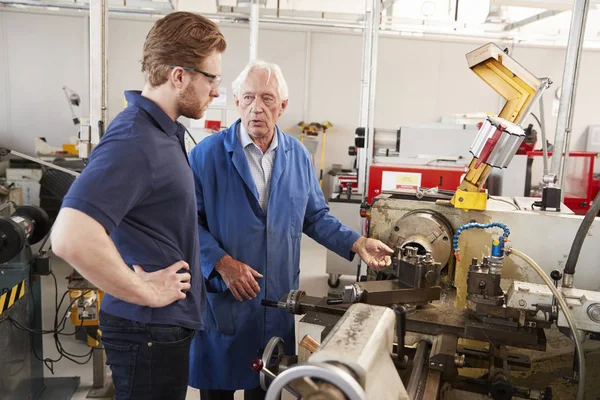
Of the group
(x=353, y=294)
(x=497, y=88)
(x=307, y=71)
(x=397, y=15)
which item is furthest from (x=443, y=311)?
(x=307, y=71)

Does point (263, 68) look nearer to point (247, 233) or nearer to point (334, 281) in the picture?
point (247, 233)

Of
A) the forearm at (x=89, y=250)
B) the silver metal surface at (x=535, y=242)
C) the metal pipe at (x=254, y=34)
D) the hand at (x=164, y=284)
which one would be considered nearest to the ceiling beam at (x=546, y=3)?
the metal pipe at (x=254, y=34)

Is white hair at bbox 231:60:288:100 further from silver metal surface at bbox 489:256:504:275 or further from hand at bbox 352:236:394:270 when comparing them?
silver metal surface at bbox 489:256:504:275

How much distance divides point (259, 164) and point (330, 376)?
0.98m

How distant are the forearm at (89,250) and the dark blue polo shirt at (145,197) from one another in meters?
0.02

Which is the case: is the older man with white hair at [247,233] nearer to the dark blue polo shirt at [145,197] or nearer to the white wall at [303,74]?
the dark blue polo shirt at [145,197]

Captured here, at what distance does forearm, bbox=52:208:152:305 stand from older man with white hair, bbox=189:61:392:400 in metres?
0.45

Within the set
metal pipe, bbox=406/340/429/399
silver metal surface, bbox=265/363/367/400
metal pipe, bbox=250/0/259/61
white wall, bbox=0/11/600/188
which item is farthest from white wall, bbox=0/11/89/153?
silver metal surface, bbox=265/363/367/400

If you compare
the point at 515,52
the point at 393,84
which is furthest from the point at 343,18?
the point at 515,52

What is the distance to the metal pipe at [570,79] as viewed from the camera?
5.40ft

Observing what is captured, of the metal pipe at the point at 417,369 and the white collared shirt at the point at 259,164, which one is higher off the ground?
the white collared shirt at the point at 259,164

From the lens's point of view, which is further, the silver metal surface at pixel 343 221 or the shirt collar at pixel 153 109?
the silver metal surface at pixel 343 221

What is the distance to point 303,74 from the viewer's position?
5820 mm

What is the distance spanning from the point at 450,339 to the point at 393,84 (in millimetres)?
5171
